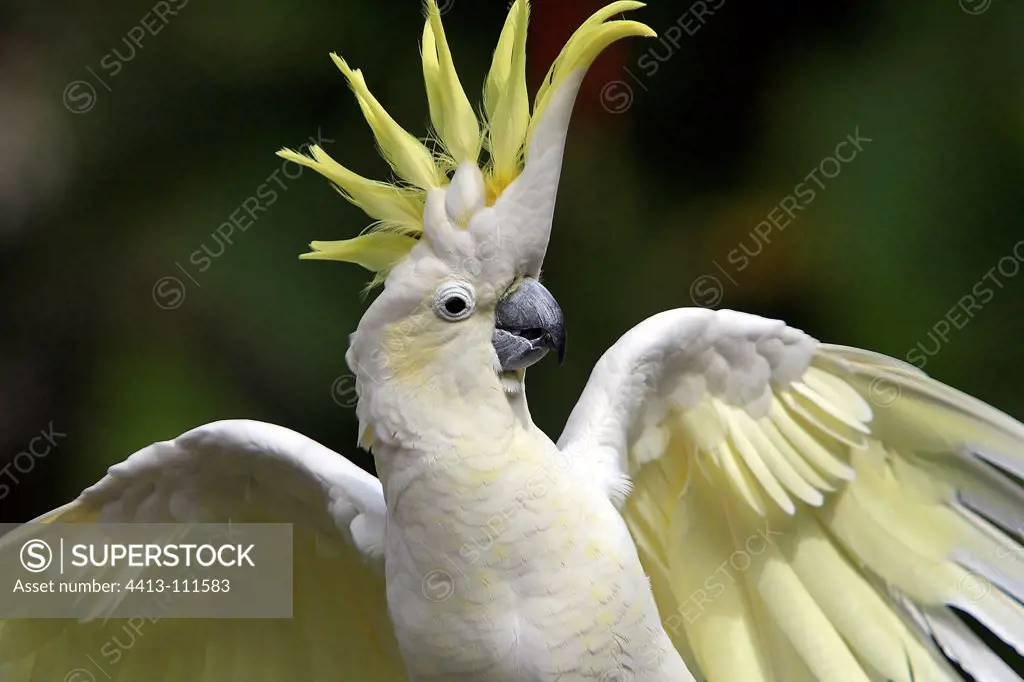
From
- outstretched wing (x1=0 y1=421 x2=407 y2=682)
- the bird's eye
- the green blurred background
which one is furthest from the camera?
the green blurred background

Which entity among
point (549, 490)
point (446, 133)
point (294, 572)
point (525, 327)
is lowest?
point (294, 572)

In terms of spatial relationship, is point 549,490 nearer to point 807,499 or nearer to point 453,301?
point 453,301

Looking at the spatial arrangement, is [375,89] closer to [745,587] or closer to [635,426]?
[635,426]

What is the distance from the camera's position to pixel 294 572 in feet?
5.92

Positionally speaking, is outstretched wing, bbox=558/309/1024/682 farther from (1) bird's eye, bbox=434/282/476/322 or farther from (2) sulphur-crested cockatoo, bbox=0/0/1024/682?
(1) bird's eye, bbox=434/282/476/322

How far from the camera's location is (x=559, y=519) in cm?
138

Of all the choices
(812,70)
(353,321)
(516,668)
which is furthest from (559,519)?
(812,70)

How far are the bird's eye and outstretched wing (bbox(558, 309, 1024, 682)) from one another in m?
0.36

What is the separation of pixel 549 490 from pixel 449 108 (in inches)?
19.5

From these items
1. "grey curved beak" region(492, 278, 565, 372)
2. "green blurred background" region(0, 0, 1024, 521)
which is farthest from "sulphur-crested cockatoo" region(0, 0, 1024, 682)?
"green blurred background" region(0, 0, 1024, 521)

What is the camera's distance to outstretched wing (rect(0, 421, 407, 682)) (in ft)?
5.35

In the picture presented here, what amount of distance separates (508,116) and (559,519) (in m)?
0.51

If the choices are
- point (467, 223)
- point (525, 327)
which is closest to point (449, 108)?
point (467, 223)

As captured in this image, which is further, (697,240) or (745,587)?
(697,240)
